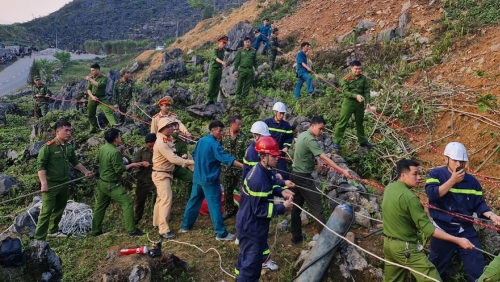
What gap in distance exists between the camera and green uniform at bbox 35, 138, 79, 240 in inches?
249

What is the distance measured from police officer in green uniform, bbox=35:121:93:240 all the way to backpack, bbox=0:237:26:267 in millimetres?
1801

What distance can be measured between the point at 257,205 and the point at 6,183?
21.4 feet

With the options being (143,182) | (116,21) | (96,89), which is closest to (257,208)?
(143,182)

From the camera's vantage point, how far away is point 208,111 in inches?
439

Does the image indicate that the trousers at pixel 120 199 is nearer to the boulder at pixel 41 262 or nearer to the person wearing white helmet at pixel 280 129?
the boulder at pixel 41 262

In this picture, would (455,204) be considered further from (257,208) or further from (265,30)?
(265,30)

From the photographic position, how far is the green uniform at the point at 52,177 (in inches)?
249

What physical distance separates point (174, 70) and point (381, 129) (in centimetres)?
1034

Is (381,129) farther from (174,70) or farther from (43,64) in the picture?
(43,64)

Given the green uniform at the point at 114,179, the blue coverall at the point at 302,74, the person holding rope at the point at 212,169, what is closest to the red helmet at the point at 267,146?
the person holding rope at the point at 212,169

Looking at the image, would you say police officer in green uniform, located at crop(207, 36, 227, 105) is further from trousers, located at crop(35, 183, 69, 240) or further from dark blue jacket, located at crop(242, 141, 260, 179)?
trousers, located at crop(35, 183, 69, 240)

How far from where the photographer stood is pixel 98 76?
1039 cm

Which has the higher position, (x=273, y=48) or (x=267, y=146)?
(x=267, y=146)

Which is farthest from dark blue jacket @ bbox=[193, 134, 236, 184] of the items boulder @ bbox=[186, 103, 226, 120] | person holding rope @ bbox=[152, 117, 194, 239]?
boulder @ bbox=[186, 103, 226, 120]
